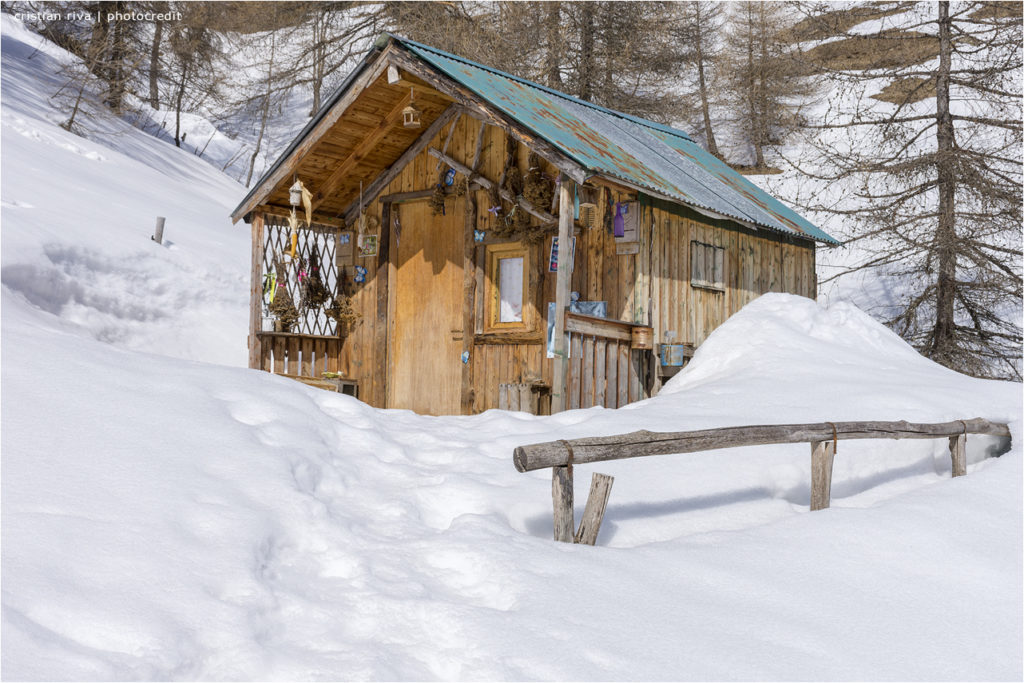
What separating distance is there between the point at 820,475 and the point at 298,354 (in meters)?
8.56

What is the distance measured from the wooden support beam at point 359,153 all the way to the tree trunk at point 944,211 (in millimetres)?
12241

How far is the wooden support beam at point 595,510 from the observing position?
203 inches

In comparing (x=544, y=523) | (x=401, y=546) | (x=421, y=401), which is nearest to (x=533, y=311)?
(x=421, y=401)

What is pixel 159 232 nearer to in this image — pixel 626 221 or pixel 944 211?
pixel 626 221

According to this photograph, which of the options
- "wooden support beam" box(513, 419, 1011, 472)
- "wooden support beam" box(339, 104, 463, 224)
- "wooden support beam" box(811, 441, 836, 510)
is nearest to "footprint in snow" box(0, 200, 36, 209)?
"wooden support beam" box(339, 104, 463, 224)

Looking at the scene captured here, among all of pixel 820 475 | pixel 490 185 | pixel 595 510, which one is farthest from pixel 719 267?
pixel 595 510

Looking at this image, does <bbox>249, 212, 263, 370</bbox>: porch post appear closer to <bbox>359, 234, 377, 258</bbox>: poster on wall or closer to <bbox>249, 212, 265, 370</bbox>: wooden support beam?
<bbox>249, 212, 265, 370</bbox>: wooden support beam

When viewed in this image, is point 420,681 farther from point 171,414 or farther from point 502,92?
point 502,92

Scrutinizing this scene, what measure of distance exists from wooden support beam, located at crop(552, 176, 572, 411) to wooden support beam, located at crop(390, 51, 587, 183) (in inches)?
17.9

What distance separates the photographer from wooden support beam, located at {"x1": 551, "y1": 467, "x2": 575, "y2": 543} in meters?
5.13

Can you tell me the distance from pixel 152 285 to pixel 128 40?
1779cm

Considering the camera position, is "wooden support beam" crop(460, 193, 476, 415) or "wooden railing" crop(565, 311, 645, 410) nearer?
"wooden railing" crop(565, 311, 645, 410)

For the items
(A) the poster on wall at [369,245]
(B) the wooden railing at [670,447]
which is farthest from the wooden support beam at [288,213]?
(B) the wooden railing at [670,447]

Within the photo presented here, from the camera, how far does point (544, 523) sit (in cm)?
566
